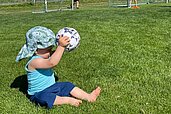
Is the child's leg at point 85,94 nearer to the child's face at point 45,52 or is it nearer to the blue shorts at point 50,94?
the blue shorts at point 50,94

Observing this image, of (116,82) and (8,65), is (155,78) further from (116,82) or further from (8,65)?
(8,65)

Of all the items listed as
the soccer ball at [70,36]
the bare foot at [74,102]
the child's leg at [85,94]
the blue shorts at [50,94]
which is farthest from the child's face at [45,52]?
the bare foot at [74,102]

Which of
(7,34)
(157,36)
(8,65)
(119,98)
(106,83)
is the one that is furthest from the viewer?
(7,34)

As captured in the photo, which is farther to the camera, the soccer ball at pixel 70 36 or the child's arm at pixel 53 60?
the soccer ball at pixel 70 36

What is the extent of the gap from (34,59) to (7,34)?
6.87 meters

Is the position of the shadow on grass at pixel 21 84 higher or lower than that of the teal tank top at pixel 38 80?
lower

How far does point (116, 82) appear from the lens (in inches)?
207

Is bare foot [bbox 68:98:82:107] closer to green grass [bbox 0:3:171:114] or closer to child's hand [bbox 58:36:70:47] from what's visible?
green grass [bbox 0:3:171:114]

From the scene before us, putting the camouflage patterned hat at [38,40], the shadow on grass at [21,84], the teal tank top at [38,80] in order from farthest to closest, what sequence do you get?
1. the shadow on grass at [21,84]
2. the teal tank top at [38,80]
3. the camouflage patterned hat at [38,40]

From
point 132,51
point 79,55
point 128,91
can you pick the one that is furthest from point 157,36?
point 128,91

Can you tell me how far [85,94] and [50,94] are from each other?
1.37 ft

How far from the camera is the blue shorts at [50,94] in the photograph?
179 inches

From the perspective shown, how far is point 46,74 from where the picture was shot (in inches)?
190

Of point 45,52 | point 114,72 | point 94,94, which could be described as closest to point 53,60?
point 45,52
